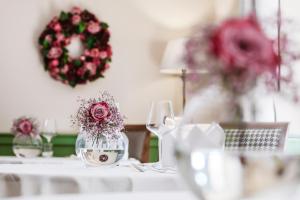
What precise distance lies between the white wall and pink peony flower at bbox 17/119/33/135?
1127 mm

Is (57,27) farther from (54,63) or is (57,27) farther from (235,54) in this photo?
(235,54)

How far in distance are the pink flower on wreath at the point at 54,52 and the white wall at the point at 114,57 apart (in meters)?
0.12

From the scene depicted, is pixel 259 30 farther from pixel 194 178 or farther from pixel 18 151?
pixel 18 151

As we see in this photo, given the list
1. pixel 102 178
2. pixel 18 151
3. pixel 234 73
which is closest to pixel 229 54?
pixel 234 73

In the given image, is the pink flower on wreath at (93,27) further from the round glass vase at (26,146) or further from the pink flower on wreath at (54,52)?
the round glass vase at (26,146)

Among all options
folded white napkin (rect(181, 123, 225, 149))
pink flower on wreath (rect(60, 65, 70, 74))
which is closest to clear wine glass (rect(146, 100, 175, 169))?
folded white napkin (rect(181, 123, 225, 149))

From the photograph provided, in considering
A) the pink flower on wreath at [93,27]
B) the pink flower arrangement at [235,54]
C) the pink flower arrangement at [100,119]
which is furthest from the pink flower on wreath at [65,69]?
the pink flower arrangement at [235,54]

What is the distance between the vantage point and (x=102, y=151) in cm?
233

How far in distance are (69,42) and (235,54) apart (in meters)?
4.12

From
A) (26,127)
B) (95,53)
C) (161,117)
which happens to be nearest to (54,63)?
(95,53)

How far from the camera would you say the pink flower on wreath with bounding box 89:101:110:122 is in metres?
2.37

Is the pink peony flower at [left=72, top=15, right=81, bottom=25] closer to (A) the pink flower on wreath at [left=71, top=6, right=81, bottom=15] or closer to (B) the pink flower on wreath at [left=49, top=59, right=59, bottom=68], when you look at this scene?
(A) the pink flower on wreath at [left=71, top=6, right=81, bottom=15]

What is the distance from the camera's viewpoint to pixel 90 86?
4.86 metres

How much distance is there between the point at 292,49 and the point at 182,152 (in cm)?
27
